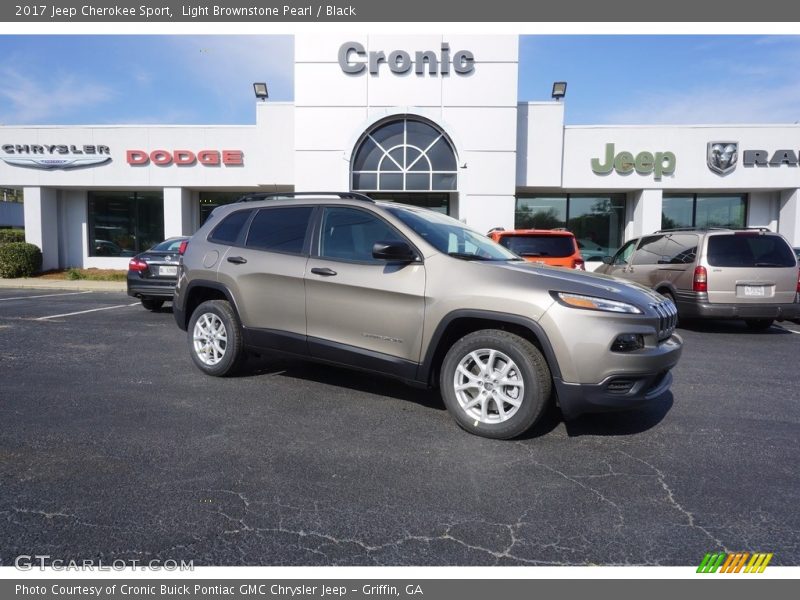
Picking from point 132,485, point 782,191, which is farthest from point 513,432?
point 782,191

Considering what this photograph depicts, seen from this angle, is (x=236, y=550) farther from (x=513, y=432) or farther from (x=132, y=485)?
(x=513, y=432)

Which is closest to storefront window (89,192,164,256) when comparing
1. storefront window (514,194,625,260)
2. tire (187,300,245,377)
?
storefront window (514,194,625,260)

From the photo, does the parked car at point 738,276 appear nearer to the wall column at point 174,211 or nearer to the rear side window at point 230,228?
the rear side window at point 230,228

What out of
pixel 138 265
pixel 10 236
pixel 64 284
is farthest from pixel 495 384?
pixel 10 236

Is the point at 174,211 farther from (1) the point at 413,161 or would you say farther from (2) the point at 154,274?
(2) the point at 154,274

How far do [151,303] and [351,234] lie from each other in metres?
7.68

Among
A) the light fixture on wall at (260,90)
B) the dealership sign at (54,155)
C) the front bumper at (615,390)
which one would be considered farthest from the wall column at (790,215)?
the dealership sign at (54,155)

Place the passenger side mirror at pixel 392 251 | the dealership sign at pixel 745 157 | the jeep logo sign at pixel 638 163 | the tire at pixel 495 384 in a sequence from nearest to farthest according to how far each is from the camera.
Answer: the tire at pixel 495 384, the passenger side mirror at pixel 392 251, the dealership sign at pixel 745 157, the jeep logo sign at pixel 638 163

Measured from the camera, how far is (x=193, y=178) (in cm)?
1958

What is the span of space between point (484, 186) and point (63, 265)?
17571mm

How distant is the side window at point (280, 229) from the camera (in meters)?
4.89

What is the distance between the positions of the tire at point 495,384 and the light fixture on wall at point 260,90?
59.7ft

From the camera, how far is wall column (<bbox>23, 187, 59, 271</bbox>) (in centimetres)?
1995

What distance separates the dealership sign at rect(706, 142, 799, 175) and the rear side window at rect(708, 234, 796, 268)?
1153cm
